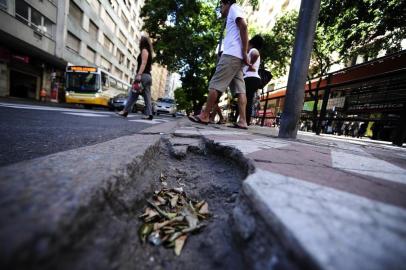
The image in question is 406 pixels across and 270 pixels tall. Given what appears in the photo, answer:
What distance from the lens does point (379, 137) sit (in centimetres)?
991

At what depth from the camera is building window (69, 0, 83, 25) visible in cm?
1699

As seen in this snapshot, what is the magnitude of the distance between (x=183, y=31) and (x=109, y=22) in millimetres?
10674

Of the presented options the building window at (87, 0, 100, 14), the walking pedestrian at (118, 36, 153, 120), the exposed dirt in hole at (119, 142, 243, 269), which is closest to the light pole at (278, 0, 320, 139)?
the exposed dirt in hole at (119, 142, 243, 269)

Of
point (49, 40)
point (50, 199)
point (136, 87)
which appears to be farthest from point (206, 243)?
point (49, 40)

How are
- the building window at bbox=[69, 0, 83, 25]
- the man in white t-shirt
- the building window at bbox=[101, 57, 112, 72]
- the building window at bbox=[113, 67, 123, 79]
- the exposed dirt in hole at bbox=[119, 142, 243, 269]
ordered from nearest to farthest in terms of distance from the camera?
the exposed dirt in hole at bbox=[119, 142, 243, 269]
the man in white t-shirt
the building window at bbox=[69, 0, 83, 25]
the building window at bbox=[101, 57, 112, 72]
the building window at bbox=[113, 67, 123, 79]

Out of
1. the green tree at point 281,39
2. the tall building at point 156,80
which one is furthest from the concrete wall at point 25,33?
the tall building at point 156,80

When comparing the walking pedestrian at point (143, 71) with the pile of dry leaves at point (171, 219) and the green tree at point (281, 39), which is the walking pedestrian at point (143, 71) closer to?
the pile of dry leaves at point (171, 219)

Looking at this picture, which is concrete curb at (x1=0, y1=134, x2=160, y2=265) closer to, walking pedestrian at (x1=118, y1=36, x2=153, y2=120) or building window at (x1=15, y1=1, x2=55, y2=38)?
walking pedestrian at (x1=118, y1=36, x2=153, y2=120)

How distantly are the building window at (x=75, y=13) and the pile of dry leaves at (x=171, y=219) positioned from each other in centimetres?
2067

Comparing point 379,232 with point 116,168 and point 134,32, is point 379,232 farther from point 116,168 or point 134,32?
point 134,32

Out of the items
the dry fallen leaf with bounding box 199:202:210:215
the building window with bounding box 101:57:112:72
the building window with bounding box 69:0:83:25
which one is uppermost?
the building window with bounding box 69:0:83:25

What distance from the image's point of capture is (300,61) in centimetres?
276

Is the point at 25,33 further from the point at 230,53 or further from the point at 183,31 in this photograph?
the point at 230,53

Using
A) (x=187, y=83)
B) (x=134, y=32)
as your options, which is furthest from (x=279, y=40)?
(x=134, y=32)
